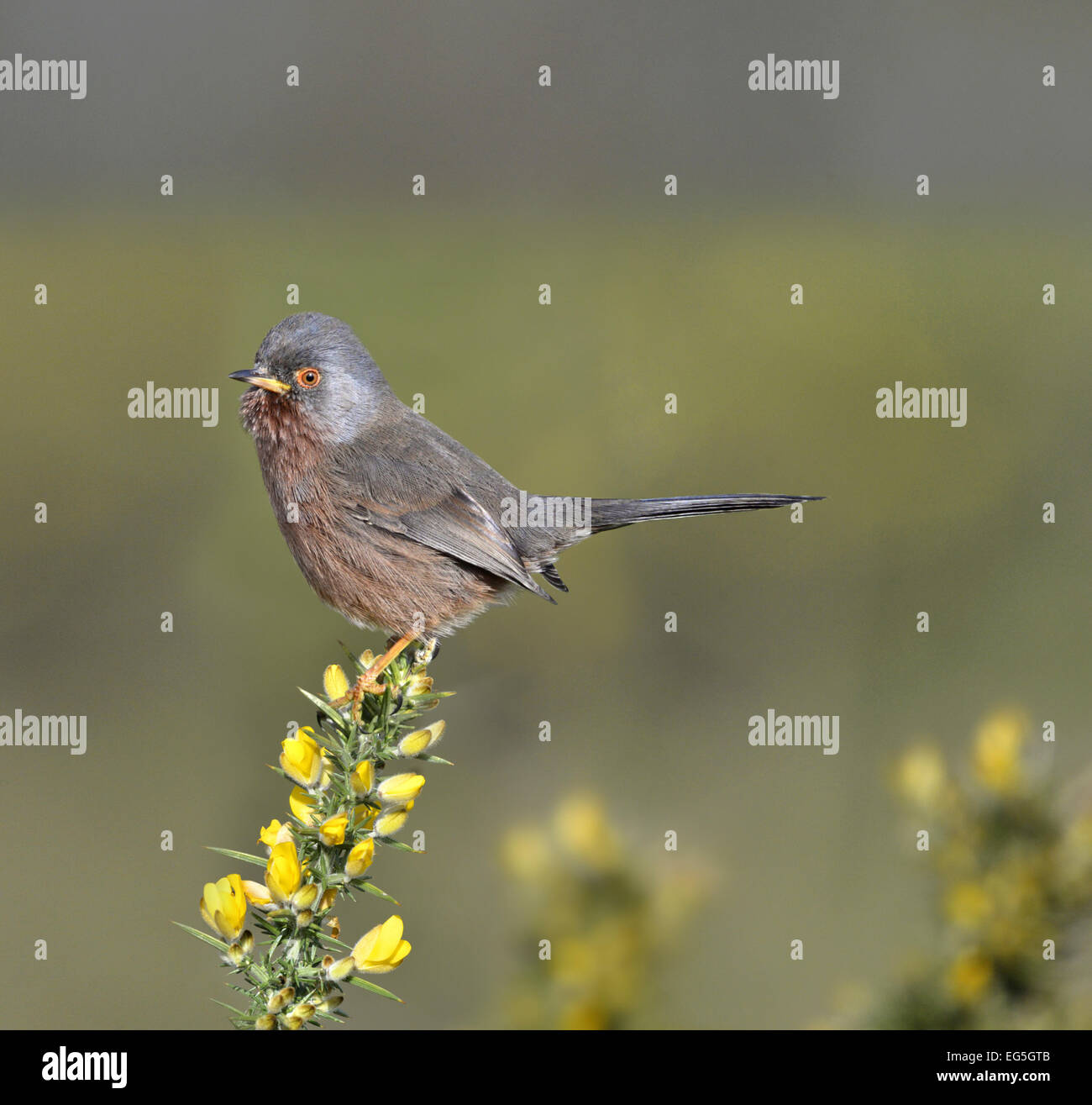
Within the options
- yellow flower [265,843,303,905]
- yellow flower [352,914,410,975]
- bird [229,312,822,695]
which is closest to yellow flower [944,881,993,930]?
bird [229,312,822,695]

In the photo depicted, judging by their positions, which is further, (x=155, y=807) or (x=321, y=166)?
(x=321, y=166)

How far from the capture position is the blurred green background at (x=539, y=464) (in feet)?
23.1

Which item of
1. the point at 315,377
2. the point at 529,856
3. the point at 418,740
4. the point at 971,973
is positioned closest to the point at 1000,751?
the point at 971,973

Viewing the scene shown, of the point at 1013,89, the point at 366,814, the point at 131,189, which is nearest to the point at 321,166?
the point at 131,189

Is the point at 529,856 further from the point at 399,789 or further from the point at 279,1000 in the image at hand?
the point at 279,1000

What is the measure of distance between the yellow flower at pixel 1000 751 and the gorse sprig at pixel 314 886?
5.73 feet

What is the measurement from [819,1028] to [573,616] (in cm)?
564

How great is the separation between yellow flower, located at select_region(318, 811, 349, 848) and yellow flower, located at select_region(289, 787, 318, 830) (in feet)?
0.15

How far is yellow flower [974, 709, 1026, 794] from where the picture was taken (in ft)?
9.80

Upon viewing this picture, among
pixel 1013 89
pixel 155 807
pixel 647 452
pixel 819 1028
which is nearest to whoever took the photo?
pixel 819 1028

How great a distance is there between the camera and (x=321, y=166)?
1305cm

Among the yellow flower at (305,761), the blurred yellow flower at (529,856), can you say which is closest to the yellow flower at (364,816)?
the yellow flower at (305,761)

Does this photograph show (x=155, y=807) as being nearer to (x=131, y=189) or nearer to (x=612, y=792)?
(x=612, y=792)

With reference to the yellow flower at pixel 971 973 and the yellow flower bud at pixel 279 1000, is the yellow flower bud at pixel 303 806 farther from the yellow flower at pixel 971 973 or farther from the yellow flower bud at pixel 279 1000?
the yellow flower at pixel 971 973
